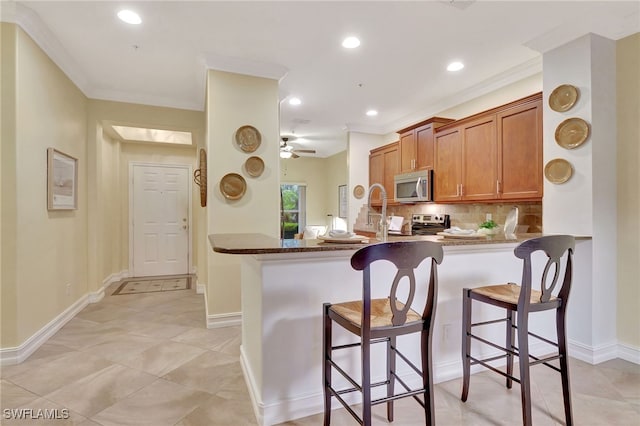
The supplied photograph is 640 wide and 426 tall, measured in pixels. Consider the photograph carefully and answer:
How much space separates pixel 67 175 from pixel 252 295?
2764mm

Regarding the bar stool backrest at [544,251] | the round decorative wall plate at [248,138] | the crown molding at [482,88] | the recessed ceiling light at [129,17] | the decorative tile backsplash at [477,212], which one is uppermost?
the recessed ceiling light at [129,17]

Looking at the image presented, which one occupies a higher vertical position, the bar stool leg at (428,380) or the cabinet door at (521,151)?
the cabinet door at (521,151)

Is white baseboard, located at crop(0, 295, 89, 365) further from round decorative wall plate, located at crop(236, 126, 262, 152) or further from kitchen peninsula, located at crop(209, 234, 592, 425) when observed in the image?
round decorative wall plate, located at crop(236, 126, 262, 152)

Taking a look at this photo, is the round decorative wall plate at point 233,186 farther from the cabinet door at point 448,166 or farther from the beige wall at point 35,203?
the cabinet door at point 448,166

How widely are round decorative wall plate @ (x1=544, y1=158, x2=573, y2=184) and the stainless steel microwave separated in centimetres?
169

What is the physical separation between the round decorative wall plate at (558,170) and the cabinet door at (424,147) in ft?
5.69

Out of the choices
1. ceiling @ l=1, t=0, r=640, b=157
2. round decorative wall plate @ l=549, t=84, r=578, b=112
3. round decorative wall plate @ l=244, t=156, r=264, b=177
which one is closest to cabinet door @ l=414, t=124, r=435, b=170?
ceiling @ l=1, t=0, r=640, b=157

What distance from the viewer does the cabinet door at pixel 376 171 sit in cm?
556

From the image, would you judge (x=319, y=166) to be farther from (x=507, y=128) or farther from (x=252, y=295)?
(x=252, y=295)

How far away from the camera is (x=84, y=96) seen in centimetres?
388

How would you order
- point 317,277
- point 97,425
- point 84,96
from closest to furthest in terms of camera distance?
point 97,425, point 317,277, point 84,96

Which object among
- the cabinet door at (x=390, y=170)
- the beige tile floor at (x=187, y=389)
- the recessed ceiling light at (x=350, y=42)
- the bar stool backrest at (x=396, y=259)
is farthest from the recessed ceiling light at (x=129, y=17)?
the cabinet door at (x=390, y=170)

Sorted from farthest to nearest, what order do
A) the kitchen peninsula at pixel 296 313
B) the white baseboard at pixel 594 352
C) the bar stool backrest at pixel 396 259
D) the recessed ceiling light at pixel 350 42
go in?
the recessed ceiling light at pixel 350 42, the white baseboard at pixel 594 352, the kitchen peninsula at pixel 296 313, the bar stool backrest at pixel 396 259

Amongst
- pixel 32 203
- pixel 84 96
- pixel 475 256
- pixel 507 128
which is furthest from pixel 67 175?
pixel 507 128
